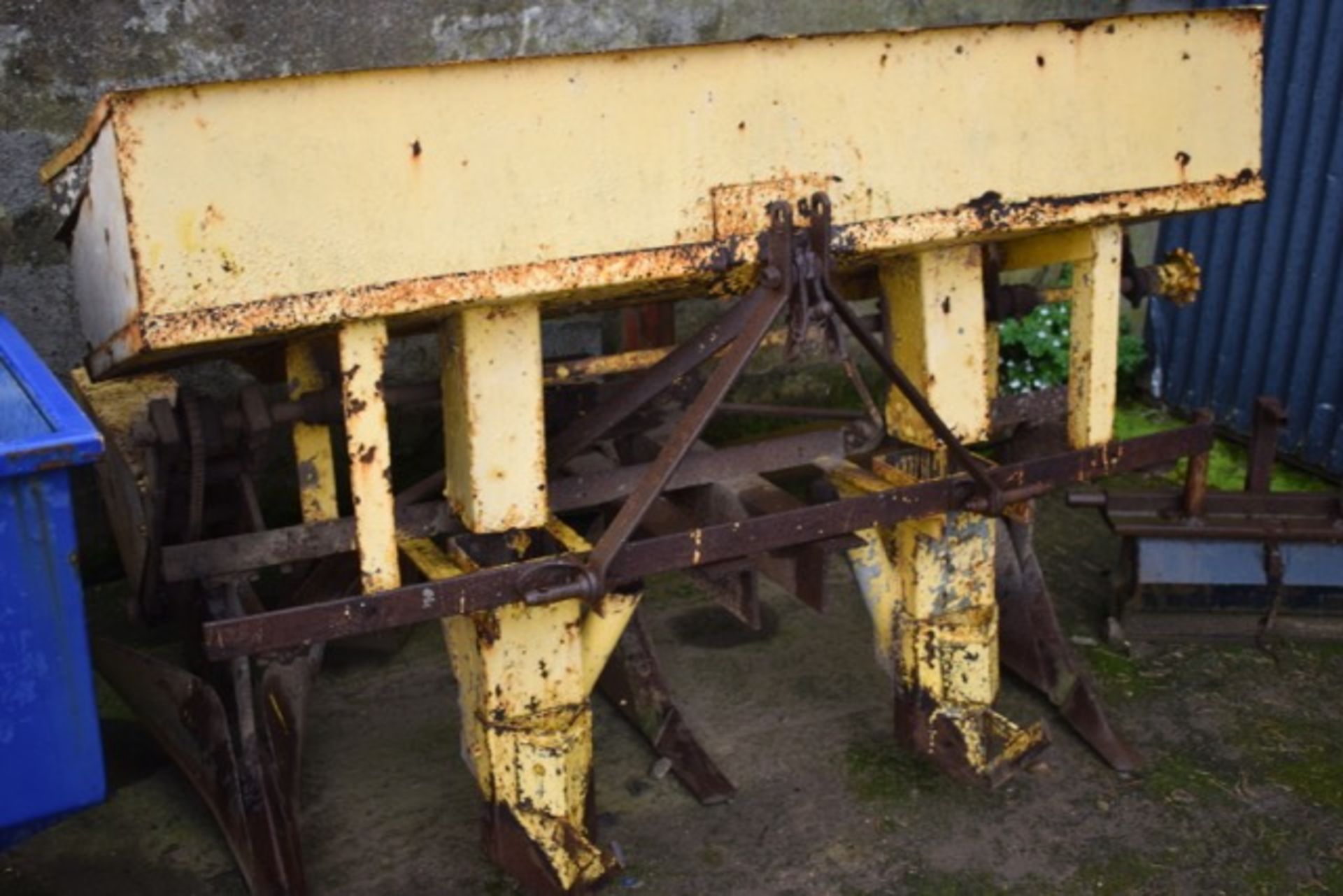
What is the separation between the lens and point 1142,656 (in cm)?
443

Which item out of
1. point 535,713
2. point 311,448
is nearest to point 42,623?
point 311,448

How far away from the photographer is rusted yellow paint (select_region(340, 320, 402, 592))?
2.83 m

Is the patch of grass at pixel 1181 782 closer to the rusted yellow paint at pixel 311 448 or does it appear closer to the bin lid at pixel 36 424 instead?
the rusted yellow paint at pixel 311 448

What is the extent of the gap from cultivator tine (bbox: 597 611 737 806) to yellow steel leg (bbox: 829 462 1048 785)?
1.80 feet

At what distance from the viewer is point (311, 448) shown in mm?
3428

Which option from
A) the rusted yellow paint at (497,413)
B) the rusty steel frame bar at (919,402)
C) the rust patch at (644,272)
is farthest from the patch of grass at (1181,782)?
the rusted yellow paint at (497,413)

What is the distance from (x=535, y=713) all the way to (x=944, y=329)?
1235 mm

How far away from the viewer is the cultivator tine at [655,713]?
3.81m

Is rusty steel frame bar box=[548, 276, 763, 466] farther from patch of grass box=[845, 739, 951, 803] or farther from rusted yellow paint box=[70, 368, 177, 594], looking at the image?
patch of grass box=[845, 739, 951, 803]

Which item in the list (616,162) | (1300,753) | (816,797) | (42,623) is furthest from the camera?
(1300,753)

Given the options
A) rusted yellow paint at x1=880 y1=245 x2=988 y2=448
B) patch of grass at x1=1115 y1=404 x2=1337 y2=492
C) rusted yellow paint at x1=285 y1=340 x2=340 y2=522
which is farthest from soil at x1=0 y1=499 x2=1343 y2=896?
patch of grass at x1=1115 y1=404 x2=1337 y2=492

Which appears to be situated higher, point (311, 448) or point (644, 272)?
point (644, 272)

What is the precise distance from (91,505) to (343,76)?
2573mm

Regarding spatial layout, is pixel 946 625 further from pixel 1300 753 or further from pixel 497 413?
pixel 497 413
